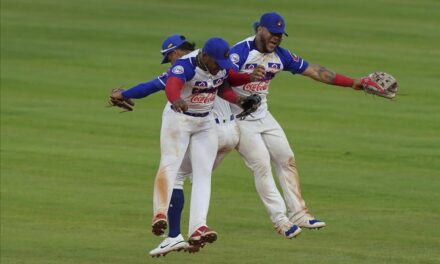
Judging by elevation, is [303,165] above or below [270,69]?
below

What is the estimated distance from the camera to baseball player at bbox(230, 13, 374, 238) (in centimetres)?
1877

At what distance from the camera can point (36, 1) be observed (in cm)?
5062

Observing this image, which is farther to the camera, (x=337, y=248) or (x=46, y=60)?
(x=46, y=60)

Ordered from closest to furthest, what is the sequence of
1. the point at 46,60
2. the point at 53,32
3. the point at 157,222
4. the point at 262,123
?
the point at 157,222
the point at 262,123
the point at 46,60
the point at 53,32

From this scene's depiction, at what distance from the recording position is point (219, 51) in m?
17.5

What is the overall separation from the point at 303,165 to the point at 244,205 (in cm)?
319

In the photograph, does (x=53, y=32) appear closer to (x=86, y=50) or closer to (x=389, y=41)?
(x=86, y=50)

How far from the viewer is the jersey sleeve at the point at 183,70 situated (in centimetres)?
1766

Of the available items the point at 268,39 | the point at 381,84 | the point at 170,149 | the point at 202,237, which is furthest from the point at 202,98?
the point at 381,84

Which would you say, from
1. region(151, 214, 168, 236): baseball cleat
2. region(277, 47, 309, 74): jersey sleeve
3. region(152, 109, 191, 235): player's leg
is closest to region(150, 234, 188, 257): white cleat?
region(152, 109, 191, 235): player's leg

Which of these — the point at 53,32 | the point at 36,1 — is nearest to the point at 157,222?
the point at 53,32

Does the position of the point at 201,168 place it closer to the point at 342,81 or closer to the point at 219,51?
the point at 219,51

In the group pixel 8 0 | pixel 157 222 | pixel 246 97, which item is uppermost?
pixel 246 97

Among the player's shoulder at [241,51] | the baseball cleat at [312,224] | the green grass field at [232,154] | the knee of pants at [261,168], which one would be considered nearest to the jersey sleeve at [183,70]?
the player's shoulder at [241,51]
